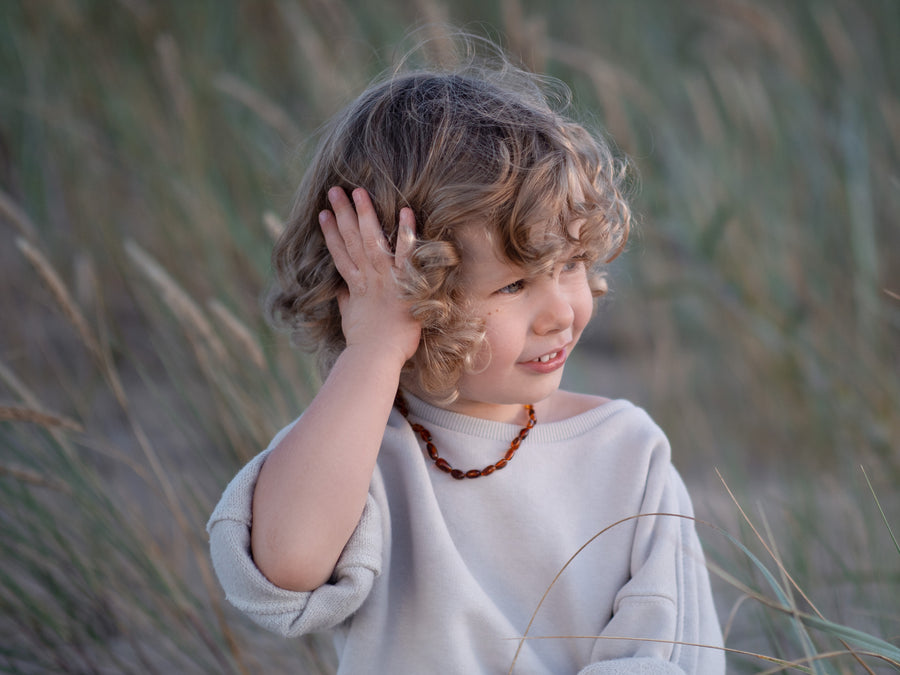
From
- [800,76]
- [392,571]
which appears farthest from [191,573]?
[800,76]

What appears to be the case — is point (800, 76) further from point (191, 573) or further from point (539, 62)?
point (191, 573)

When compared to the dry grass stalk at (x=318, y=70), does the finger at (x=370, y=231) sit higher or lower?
lower

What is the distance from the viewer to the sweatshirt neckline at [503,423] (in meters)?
1.10

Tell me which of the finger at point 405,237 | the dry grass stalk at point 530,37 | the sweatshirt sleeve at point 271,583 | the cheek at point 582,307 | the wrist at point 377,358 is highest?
the dry grass stalk at point 530,37

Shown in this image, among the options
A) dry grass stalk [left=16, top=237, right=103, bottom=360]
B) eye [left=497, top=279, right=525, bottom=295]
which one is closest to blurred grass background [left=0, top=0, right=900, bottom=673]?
dry grass stalk [left=16, top=237, right=103, bottom=360]

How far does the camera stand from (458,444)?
1.09 metres

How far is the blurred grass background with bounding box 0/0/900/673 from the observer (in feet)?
4.99

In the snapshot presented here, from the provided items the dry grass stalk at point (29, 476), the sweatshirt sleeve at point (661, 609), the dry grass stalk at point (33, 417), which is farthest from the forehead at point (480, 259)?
the dry grass stalk at point (29, 476)

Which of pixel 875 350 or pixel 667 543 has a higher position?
pixel 667 543

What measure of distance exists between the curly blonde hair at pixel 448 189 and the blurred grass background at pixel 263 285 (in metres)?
0.37

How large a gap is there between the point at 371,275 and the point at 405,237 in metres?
0.07

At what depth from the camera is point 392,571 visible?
1.07 m

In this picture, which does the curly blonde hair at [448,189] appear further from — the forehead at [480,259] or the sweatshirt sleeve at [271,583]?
the sweatshirt sleeve at [271,583]

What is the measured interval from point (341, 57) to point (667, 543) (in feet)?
6.03
